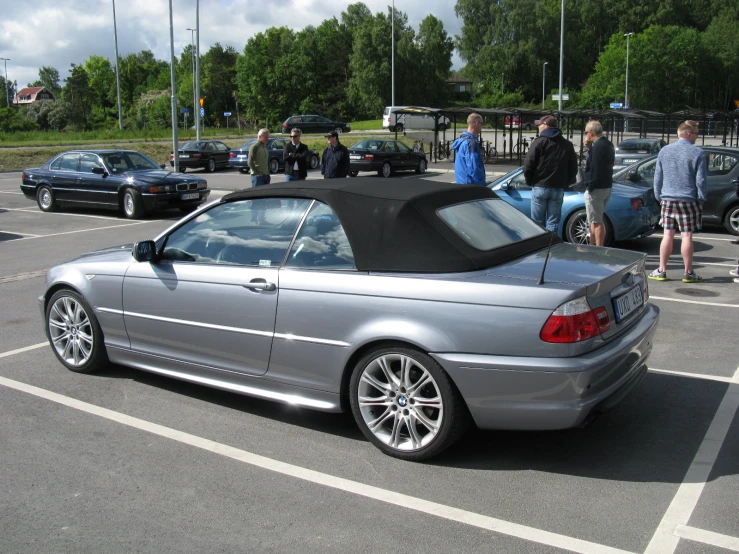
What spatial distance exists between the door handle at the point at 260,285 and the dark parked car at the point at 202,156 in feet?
90.7

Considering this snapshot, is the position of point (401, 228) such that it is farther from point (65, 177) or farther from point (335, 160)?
point (65, 177)

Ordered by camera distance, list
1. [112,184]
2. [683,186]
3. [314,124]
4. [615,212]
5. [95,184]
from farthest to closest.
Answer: [314,124] < [95,184] < [112,184] < [615,212] < [683,186]

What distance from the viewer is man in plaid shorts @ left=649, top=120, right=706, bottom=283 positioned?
27.7 feet

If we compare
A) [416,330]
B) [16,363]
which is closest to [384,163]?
[16,363]

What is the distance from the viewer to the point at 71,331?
18.7ft

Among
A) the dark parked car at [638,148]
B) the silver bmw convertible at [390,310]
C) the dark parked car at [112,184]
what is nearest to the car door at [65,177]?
the dark parked car at [112,184]

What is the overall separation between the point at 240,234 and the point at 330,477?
A: 69.7 inches

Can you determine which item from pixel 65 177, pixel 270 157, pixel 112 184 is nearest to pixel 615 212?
pixel 112 184

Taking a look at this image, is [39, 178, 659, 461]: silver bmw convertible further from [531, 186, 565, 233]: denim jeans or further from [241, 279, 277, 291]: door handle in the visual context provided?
[531, 186, 565, 233]: denim jeans

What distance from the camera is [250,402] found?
5125mm

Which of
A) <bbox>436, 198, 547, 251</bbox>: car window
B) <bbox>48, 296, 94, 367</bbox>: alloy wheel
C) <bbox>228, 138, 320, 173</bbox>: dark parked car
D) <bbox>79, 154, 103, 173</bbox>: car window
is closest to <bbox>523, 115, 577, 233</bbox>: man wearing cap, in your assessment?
<bbox>436, 198, 547, 251</bbox>: car window

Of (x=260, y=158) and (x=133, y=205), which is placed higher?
(x=260, y=158)

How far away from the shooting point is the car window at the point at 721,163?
12.6 meters

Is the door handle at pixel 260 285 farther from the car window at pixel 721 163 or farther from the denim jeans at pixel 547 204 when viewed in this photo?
the car window at pixel 721 163
